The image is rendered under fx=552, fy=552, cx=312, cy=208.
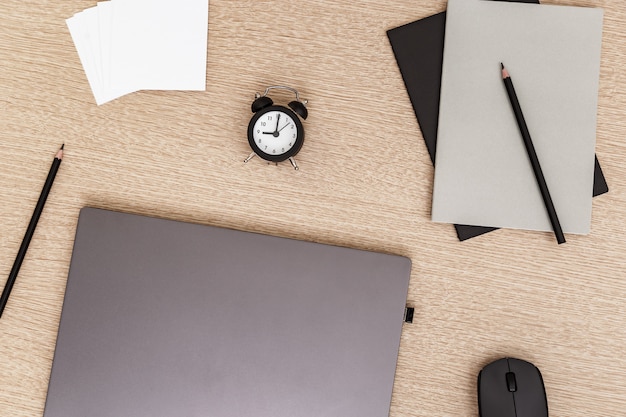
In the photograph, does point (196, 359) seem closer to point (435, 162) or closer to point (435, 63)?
point (435, 162)

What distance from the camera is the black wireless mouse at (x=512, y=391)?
790 mm

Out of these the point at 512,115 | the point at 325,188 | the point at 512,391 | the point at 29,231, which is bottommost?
the point at 512,391

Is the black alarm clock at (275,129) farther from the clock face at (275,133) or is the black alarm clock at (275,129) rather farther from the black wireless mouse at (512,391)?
the black wireless mouse at (512,391)

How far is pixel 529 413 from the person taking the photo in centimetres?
79

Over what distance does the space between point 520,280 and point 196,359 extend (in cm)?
49

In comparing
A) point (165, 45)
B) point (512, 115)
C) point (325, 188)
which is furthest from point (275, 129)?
point (512, 115)

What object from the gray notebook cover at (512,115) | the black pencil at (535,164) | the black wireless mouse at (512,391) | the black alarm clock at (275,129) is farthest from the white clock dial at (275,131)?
the black wireless mouse at (512,391)

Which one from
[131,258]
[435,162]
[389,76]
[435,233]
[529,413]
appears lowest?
[529,413]

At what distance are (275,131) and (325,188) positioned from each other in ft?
0.38

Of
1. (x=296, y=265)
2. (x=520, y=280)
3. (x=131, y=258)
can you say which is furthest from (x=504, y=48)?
→ (x=131, y=258)

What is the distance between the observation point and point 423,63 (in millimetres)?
839

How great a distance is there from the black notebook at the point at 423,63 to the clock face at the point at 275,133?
0.61ft

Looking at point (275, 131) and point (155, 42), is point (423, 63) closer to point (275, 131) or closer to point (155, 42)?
point (275, 131)

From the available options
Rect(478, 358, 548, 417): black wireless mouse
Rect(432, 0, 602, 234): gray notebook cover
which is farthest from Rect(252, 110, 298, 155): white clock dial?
Rect(478, 358, 548, 417): black wireless mouse
